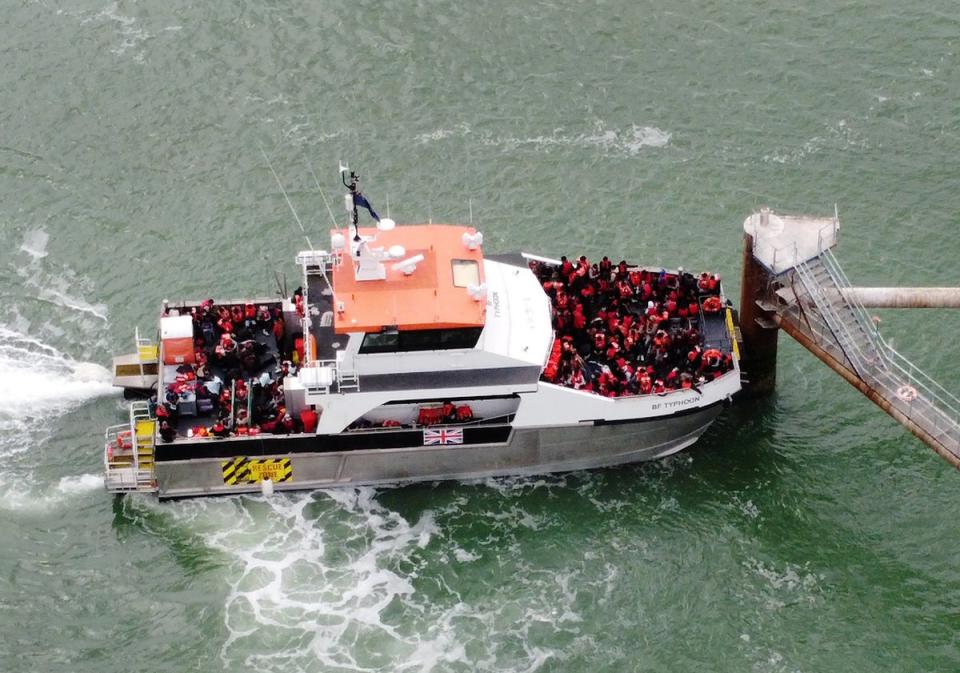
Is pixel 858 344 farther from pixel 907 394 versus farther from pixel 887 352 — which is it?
pixel 887 352

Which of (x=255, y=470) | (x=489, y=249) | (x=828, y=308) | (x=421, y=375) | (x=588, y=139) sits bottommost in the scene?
(x=255, y=470)

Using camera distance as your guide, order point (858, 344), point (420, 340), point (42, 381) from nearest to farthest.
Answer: point (420, 340)
point (858, 344)
point (42, 381)

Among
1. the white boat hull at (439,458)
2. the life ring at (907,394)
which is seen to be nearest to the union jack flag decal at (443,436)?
the white boat hull at (439,458)

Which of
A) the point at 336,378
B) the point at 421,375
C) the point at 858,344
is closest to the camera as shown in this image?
the point at 336,378

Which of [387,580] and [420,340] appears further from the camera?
[420,340]

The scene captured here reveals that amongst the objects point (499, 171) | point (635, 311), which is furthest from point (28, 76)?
point (635, 311)

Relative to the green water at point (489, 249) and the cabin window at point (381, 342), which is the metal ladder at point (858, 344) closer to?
the green water at point (489, 249)

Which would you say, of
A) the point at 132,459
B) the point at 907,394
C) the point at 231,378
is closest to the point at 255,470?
the point at 231,378
